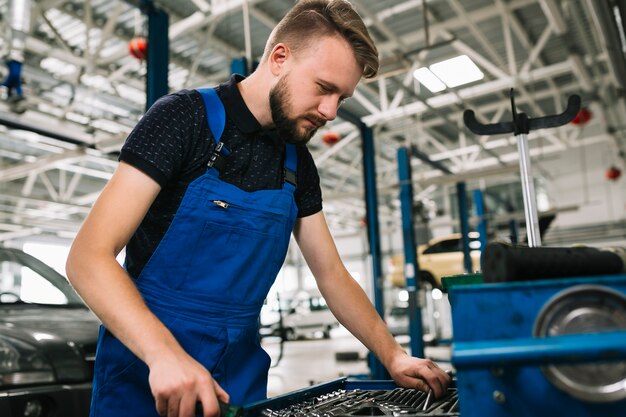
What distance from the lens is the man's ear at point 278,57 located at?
1.27 metres

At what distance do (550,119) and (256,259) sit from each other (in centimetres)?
77

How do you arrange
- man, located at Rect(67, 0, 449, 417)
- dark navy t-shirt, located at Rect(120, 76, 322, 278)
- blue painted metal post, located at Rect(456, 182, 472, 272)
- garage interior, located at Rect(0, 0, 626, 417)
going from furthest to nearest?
blue painted metal post, located at Rect(456, 182, 472, 272), dark navy t-shirt, located at Rect(120, 76, 322, 278), man, located at Rect(67, 0, 449, 417), garage interior, located at Rect(0, 0, 626, 417)

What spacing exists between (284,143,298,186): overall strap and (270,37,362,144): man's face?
89 millimetres

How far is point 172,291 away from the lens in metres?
1.09

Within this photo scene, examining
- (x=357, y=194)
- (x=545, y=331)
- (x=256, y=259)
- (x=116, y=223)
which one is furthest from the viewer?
(x=357, y=194)

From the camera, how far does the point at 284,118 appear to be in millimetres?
1278

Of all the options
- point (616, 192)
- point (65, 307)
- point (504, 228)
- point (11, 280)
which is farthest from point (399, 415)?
point (616, 192)

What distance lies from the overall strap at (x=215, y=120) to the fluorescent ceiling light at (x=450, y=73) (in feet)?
8.63

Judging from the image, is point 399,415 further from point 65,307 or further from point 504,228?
point 504,228

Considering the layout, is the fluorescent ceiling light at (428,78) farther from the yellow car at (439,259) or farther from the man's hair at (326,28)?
the yellow car at (439,259)

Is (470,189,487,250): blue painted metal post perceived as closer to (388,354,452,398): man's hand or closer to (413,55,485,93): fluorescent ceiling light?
(413,55,485,93): fluorescent ceiling light

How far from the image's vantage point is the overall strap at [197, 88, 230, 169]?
3.92 feet

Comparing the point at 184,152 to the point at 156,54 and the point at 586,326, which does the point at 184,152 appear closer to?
the point at 586,326

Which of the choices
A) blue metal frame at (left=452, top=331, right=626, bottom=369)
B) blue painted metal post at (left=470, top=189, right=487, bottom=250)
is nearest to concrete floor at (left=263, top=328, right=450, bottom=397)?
blue painted metal post at (left=470, top=189, right=487, bottom=250)
